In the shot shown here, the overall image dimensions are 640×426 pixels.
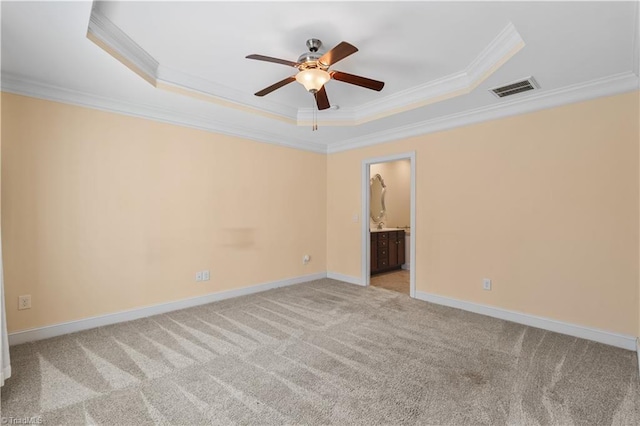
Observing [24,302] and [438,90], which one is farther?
[438,90]

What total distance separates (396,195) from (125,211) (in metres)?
5.21

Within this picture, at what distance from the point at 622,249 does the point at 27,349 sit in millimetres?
5438

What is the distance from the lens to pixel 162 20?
2199 mm

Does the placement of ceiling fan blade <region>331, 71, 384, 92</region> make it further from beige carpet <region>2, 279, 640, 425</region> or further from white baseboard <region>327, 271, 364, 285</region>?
white baseboard <region>327, 271, 364, 285</region>

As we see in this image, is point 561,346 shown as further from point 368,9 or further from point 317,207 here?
point 317,207

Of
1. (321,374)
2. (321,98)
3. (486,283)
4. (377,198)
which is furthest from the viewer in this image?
(377,198)

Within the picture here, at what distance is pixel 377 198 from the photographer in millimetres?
6445

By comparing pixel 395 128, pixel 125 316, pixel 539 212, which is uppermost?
pixel 395 128

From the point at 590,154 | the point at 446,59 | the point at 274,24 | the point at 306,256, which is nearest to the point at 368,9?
the point at 274,24

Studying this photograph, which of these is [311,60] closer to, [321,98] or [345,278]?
[321,98]

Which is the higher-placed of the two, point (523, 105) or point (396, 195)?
point (523, 105)

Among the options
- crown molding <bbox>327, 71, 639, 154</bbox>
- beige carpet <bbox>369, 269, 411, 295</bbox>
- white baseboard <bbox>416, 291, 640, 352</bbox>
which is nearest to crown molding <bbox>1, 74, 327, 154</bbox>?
crown molding <bbox>327, 71, 639, 154</bbox>

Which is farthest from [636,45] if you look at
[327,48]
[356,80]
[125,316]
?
[125,316]

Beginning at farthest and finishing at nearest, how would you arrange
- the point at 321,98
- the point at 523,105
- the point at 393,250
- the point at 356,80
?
the point at 393,250
the point at 523,105
the point at 321,98
the point at 356,80
